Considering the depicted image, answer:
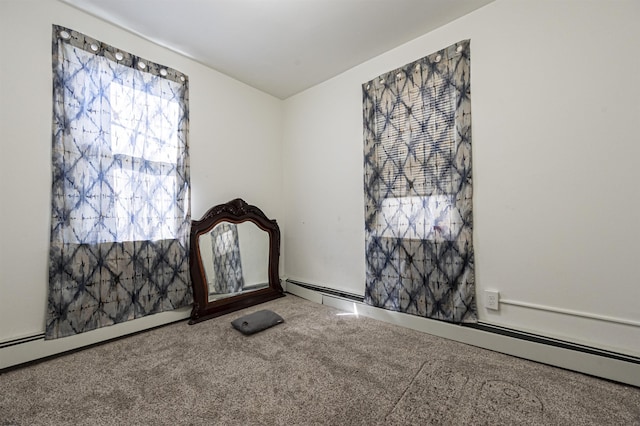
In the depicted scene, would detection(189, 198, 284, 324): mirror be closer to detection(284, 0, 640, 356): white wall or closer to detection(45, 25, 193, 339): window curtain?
detection(45, 25, 193, 339): window curtain

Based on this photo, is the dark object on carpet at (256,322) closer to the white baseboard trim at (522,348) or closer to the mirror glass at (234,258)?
the mirror glass at (234,258)

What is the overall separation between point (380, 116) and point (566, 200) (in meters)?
1.45

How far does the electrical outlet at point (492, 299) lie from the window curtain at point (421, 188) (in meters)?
0.08

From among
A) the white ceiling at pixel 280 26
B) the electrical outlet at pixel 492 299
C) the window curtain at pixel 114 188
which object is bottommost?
the electrical outlet at pixel 492 299

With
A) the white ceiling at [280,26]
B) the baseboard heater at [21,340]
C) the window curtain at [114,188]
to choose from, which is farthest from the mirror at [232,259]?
the white ceiling at [280,26]

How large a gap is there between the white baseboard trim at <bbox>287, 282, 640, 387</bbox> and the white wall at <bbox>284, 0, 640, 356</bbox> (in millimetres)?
98

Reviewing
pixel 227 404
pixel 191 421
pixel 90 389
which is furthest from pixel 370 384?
pixel 90 389

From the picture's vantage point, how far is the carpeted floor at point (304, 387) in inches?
45.7

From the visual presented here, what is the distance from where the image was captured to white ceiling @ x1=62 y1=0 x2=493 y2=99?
5.85 ft

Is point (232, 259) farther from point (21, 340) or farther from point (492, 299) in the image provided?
point (492, 299)

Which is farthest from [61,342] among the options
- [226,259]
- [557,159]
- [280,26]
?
[557,159]

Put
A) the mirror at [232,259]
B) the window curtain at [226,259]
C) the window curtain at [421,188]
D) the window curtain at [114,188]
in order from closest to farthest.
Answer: the window curtain at [114,188]
the window curtain at [421,188]
the mirror at [232,259]
the window curtain at [226,259]


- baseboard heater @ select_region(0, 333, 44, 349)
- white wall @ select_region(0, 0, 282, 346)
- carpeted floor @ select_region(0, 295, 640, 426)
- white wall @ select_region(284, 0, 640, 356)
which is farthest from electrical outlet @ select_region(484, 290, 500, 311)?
baseboard heater @ select_region(0, 333, 44, 349)

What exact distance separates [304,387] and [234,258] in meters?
1.53
